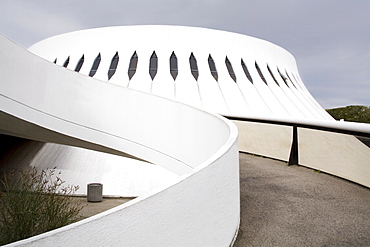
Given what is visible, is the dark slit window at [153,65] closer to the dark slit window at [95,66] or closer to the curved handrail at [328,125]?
the dark slit window at [95,66]

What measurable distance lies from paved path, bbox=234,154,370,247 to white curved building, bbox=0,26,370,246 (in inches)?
13.9

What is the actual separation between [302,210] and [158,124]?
4172mm

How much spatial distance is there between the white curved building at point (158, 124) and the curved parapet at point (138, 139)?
1cm

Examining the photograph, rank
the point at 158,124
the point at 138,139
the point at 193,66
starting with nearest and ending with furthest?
the point at 158,124 → the point at 138,139 → the point at 193,66

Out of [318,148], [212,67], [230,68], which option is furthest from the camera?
[230,68]

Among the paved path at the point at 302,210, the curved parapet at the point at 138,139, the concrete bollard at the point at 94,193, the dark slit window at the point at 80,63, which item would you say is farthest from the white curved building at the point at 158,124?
the concrete bollard at the point at 94,193

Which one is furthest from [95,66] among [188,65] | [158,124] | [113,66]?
[158,124]

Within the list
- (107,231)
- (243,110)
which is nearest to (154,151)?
(107,231)

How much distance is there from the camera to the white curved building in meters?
2.35

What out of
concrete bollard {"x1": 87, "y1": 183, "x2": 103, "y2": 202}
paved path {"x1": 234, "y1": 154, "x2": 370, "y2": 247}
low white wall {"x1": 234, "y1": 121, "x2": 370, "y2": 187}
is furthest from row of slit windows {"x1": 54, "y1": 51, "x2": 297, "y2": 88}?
paved path {"x1": 234, "y1": 154, "x2": 370, "y2": 247}

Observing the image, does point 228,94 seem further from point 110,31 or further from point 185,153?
point 185,153

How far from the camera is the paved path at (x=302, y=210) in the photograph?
10.9ft

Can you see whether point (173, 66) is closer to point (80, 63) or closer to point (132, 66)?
point (132, 66)

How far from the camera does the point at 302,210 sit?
13.7ft
